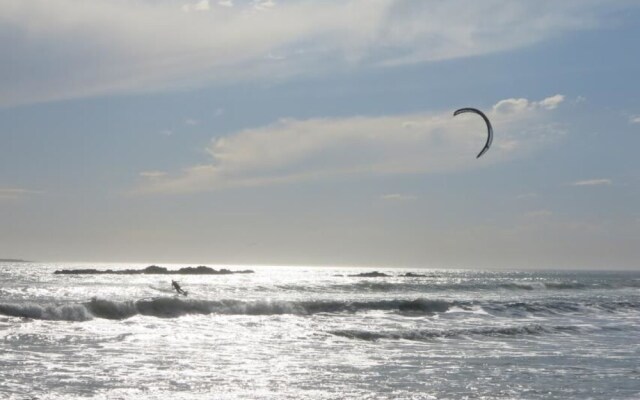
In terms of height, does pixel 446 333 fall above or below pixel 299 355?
above

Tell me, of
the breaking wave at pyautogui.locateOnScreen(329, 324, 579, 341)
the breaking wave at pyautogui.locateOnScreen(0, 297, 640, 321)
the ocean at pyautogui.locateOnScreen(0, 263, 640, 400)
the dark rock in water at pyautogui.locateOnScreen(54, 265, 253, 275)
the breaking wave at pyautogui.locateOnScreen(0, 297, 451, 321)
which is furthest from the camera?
the dark rock in water at pyautogui.locateOnScreen(54, 265, 253, 275)

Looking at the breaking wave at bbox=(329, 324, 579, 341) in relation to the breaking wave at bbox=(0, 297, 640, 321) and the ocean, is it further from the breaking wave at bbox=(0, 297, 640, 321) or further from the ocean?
the breaking wave at bbox=(0, 297, 640, 321)

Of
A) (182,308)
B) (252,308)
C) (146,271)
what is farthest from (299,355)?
(146,271)

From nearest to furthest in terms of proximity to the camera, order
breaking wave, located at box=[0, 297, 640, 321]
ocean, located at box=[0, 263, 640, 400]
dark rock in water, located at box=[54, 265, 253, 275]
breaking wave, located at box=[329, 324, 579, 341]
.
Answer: ocean, located at box=[0, 263, 640, 400], breaking wave, located at box=[329, 324, 579, 341], breaking wave, located at box=[0, 297, 640, 321], dark rock in water, located at box=[54, 265, 253, 275]

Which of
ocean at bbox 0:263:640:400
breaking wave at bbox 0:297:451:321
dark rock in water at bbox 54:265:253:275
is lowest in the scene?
ocean at bbox 0:263:640:400

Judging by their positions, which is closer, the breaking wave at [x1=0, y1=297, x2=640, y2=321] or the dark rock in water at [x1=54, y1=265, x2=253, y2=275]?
the breaking wave at [x1=0, y1=297, x2=640, y2=321]

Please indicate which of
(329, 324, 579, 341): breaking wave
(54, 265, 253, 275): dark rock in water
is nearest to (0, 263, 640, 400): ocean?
(329, 324, 579, 341): breaking wave

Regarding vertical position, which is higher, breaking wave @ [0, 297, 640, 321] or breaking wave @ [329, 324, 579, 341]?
breaking wave @ [0, 297, 640, 321]

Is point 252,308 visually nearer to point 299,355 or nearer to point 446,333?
point 446,333

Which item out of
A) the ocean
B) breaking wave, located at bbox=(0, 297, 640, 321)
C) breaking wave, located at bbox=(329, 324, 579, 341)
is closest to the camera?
the ocean

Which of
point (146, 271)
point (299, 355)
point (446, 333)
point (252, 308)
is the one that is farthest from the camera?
point (146, 271)

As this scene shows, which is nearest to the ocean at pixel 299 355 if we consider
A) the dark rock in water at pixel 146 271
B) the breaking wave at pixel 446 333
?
the breaking wave at pixel 446 333

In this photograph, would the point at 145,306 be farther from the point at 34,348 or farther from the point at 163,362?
the point at 163,362

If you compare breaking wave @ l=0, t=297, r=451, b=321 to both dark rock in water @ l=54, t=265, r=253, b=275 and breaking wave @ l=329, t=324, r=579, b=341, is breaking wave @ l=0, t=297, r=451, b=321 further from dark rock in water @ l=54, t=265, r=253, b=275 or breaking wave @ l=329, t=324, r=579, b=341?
dark rock in water @ l=54, t=265, r=253, b=275
